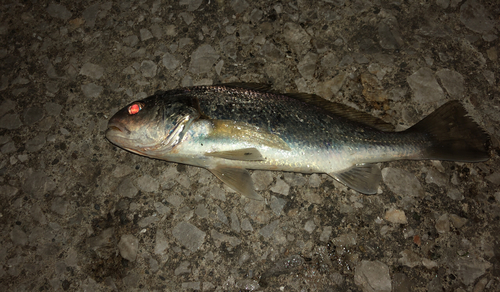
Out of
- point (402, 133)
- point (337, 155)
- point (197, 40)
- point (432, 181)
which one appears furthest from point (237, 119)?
point (432, 181)

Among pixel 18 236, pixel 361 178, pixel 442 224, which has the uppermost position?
pixel 361 178

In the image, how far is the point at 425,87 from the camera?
11.7 ft

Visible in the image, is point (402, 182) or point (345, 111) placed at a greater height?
point (345, 111)

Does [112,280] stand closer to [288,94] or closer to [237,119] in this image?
[237,119]

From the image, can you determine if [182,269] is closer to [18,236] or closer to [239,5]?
[18,236]

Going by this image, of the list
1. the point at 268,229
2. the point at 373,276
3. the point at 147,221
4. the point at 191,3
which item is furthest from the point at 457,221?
the point at 191,3

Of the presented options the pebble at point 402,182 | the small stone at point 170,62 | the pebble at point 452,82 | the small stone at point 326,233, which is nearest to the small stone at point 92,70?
the small stone at point 170,62

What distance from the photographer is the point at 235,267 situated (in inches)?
116

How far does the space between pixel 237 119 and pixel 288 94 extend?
73 centimetres

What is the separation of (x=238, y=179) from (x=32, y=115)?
280 centimetres

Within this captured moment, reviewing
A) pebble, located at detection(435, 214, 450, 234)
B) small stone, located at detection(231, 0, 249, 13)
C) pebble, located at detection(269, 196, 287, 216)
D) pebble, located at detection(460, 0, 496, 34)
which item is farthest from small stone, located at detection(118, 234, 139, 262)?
pebble, located at detection(460, 0, 496, 34)

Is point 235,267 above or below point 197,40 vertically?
below

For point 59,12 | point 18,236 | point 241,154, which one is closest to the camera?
point 241,154

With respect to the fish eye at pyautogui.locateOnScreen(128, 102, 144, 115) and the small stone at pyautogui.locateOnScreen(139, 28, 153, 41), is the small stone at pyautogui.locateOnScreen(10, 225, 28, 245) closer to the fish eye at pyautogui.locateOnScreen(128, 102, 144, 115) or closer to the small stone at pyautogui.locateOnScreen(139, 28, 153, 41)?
the fish eye at pyautogui.locateOnScreen(128, 102, 144, 115)
